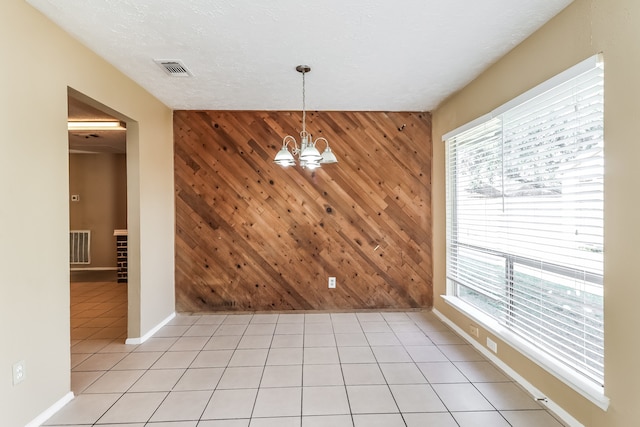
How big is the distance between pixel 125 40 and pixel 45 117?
2.65 feet

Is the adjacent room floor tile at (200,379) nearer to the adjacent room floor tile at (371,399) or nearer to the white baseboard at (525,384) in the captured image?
the adjacent room floor tile at (371,399)

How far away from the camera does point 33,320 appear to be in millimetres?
2012

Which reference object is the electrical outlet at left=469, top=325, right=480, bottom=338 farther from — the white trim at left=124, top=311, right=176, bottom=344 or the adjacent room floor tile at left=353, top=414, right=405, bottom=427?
the white trim at left=124, top=311, right=176, bottom=344

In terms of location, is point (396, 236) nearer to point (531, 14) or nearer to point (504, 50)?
point (504, 50)

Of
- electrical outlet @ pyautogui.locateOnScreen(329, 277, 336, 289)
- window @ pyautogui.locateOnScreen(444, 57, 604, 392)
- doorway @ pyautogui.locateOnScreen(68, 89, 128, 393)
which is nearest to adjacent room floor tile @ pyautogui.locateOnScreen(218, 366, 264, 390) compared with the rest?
electrical outlet @ pyautogui.locateOnScreen(329, 277, 336, 289)

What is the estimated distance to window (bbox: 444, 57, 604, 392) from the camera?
73.9 inches

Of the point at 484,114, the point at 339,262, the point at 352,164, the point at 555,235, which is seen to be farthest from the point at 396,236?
the point at 555,235

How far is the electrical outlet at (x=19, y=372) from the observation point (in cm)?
188

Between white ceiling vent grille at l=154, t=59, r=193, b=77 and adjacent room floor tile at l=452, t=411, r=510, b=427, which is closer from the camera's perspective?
adjacent room floor tile at l=452, t=411, r=510, b=427

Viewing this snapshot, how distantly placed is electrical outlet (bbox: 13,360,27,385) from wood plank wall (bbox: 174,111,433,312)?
2183 millimetres

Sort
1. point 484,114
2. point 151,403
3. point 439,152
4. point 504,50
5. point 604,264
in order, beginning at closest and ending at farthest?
point 604,264 → point 151,403 → point 504,50 → point 484,114 → point 439,152

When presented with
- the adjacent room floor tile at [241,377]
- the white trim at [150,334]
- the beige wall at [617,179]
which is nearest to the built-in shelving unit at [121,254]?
the white trim at [150,334]

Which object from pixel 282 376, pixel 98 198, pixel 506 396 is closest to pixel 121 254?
pixel 98 198

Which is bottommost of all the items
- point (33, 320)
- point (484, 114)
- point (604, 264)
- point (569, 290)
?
point (33, 320)
